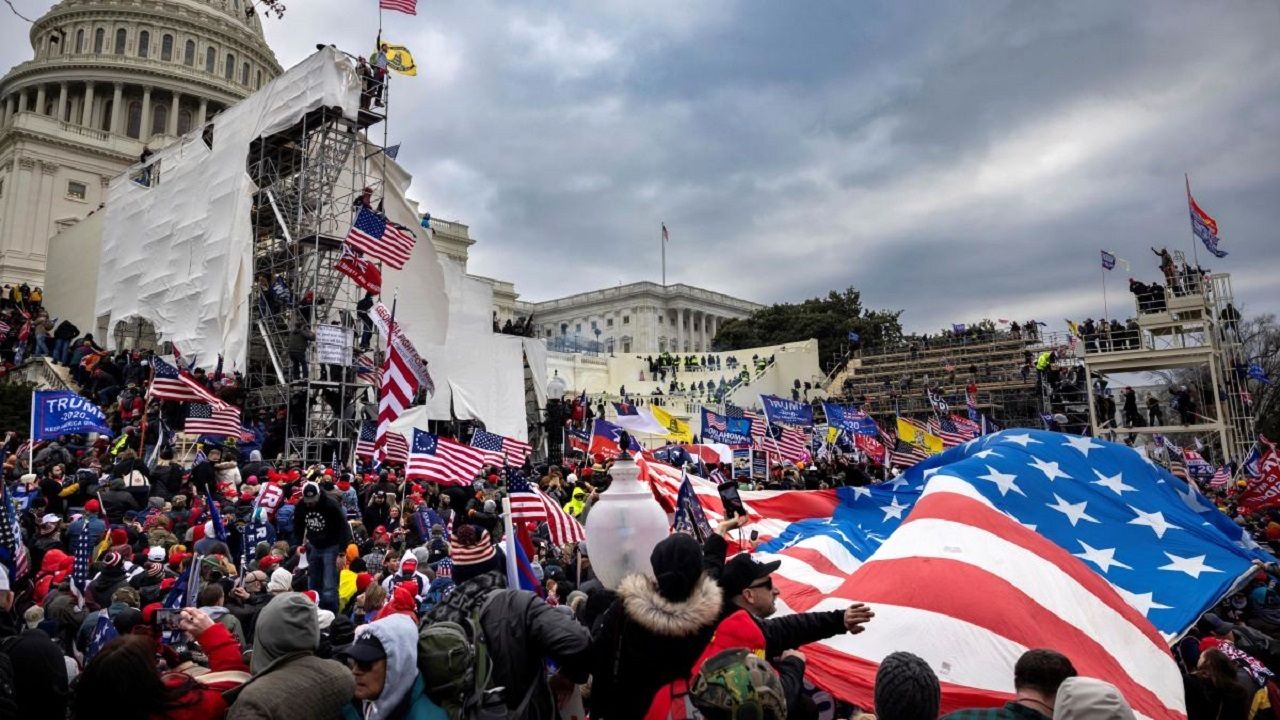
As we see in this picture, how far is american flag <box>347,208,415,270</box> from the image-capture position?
18.8m

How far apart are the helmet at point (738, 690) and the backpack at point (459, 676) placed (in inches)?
30.1

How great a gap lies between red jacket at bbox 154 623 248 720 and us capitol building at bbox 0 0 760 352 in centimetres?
4643

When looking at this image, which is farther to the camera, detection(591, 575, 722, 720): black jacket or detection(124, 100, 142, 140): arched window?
detection(124, 100, 142, 140): arched window

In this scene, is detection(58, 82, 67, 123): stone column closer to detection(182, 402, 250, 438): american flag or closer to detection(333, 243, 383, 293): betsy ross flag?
detection(333, 243, 383, 293): betsy ross flag

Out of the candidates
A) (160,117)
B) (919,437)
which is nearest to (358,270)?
(919,437)

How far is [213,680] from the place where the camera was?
2967 millimetres

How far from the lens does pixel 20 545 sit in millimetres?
6148

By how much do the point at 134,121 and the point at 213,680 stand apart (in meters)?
71.6

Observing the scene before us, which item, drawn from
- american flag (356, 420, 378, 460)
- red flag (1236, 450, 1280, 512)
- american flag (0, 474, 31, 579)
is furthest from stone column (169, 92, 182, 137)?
red flag (1236, 450, 1280, 512)

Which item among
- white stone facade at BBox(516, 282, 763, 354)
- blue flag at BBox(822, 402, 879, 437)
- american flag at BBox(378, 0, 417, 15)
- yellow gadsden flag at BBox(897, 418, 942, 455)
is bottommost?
yellow gadsden flag at BBox(897, 418, 942, 455)

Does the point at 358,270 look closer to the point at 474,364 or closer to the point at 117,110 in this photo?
the point at 474,364

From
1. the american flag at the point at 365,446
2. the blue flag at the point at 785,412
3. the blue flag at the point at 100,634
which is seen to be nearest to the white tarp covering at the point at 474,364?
the american flag at the point at 365,446

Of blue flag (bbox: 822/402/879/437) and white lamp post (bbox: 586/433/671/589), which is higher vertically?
blue flag (bbox: 822/402/879/437)

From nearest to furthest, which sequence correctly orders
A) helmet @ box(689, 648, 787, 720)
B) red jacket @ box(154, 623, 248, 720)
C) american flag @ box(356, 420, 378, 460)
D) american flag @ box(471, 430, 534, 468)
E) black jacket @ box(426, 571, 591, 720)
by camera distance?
helmet @ box(689, 648, 787, 720)
red jacket @ box(154, 623, 248, 720)
black jacket @ box(426, 571, 591, 720)
american flag @ box(471, 430, 534, 468)
american flag @ box(356, 420, 378, 460)
